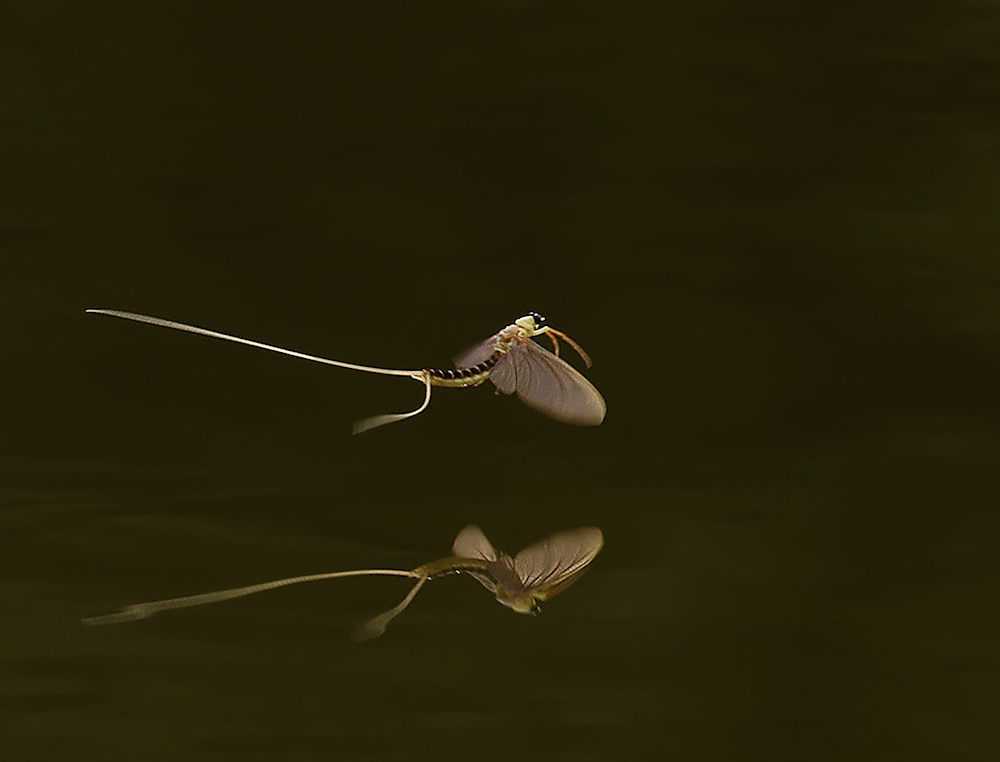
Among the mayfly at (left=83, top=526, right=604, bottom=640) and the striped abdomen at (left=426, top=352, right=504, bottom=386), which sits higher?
the striped abdomen at (left=426, top=352, right=504, bottom=386)

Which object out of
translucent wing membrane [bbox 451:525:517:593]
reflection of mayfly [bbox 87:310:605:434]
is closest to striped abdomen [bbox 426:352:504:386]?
reflection of mayfly [bbox 87:310:605:434]

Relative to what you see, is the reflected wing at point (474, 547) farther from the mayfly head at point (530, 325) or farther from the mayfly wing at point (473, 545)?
the mayfly head at point (530, 325)

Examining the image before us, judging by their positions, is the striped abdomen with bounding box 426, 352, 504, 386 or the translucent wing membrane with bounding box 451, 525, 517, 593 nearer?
the translucent wing membrane with bounding box 451, 525, 517, 593

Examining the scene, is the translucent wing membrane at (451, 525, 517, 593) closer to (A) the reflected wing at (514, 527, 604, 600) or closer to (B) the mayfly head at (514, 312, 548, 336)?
(A) the reflected wing at (514, 527, 604, 600)

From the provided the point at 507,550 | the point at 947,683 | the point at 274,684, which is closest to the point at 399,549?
the point at 507,550

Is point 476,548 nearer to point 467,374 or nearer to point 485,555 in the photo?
point 485,555

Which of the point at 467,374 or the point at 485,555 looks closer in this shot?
the point at 485,555

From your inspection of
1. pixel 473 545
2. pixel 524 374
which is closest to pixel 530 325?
pixel 524 374

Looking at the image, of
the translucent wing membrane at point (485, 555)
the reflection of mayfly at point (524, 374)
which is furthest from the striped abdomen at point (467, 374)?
the translucent wing membrane at point (485, 555)
